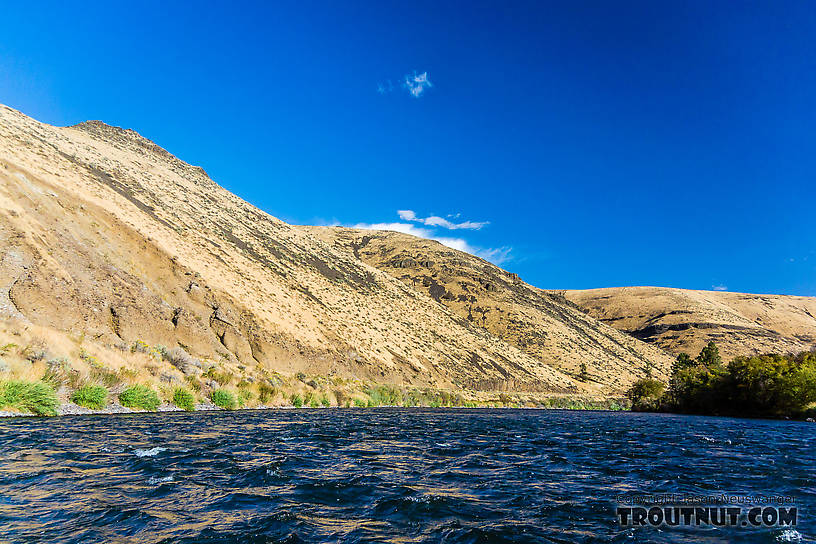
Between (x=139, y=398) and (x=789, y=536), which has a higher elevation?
(x=789, y=536)

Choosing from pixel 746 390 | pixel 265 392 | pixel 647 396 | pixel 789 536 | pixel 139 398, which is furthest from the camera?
pixel 647 396

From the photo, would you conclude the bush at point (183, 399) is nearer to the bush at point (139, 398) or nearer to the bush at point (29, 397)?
the bush at point (139, 398)

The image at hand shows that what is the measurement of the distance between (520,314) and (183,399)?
93291 millimetres

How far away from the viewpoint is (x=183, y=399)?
25.3 meters

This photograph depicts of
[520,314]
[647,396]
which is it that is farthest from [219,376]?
[520,314]

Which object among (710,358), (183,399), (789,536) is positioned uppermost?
(710,358)

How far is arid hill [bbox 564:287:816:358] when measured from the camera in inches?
5315

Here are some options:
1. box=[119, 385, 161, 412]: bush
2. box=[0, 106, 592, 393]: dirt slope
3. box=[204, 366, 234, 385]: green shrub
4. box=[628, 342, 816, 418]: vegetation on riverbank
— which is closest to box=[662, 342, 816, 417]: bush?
box=[628, 342, 816, 418]: vegetation on riverbank

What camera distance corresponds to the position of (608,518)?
312 inches

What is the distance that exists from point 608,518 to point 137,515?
8.08 meters

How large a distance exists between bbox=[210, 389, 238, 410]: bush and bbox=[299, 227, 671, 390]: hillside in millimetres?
69380

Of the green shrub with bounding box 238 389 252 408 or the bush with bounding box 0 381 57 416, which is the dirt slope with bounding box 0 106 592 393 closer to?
the bush with bounding box 0 381 57 416

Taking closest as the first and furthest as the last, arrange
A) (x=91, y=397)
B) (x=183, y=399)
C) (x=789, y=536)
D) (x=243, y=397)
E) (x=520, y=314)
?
1. (x=789, y=536)
2. (x=91, y=397)
3. (x=183, y=399)
4. (x=243, y=397)
5. (x=520, y=314)

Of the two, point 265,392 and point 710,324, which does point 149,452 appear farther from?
point 710,324
